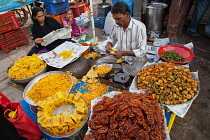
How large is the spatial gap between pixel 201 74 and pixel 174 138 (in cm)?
224

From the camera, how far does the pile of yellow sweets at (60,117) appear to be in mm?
1825

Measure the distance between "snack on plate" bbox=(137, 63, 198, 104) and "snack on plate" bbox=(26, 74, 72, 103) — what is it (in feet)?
5.22

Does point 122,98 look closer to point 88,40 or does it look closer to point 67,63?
point 67,63

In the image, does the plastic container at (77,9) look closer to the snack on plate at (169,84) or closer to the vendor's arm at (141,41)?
the vendor's arm at (141,41)

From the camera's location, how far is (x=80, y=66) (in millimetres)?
3535

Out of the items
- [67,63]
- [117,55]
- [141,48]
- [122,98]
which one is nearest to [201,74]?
[141,48]

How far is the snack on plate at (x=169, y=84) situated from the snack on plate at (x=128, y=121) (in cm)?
32

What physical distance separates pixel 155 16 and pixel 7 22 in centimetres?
610

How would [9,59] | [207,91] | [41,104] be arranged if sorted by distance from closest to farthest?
[41,104], [207,91], [9,59]

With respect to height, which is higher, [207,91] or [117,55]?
[117,55]

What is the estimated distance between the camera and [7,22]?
17.7ft

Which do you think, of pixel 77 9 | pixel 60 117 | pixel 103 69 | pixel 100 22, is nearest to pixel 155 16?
pixel 100 22

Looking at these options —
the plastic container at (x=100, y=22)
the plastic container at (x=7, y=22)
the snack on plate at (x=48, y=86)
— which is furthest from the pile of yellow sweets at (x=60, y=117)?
the plastic container at (x=100, y=22)

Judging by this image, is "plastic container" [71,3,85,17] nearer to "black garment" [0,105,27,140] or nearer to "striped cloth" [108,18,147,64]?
"striped cloth" [108,18,147,64]
